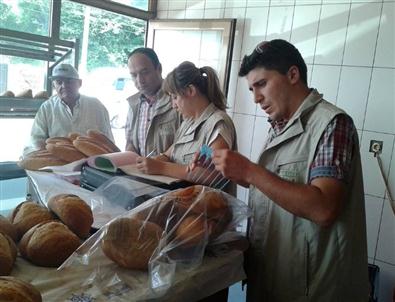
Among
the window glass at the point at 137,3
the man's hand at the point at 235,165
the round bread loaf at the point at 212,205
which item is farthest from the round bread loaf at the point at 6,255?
the window glass at the point at 137,3

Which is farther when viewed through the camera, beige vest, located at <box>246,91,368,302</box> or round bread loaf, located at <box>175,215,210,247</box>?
beige vest, located at <box>246,91,368,302</box>

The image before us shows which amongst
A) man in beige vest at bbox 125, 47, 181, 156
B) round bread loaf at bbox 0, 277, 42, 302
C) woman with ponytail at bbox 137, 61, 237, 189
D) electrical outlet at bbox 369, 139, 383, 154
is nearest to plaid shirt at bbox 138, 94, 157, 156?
man in beige vest at bbox 125, 47, 181, 156

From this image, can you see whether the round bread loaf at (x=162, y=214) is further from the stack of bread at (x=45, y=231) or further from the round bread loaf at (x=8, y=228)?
the round bread loaf at (x=8, y=228)

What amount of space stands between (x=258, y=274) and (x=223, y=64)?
77.8 inches

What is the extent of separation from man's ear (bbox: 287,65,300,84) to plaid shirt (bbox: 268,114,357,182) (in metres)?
0.16

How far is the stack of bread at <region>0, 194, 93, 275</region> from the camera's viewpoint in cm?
73

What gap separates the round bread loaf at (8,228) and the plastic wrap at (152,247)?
0.14 m

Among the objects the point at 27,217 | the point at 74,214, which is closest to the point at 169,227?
the point at 74,214

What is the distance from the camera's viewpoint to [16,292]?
53 centimetres

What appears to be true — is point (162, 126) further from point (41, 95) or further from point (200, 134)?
point (41, 95)

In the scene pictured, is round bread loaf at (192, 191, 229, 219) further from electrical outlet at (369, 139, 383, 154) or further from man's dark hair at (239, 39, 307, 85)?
electrical outlet at (369, 139, 383, 154)

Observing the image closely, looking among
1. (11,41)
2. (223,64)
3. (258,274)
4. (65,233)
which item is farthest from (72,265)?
(223,64)

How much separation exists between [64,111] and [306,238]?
6.23 feet

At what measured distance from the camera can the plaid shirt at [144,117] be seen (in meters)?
1.97
